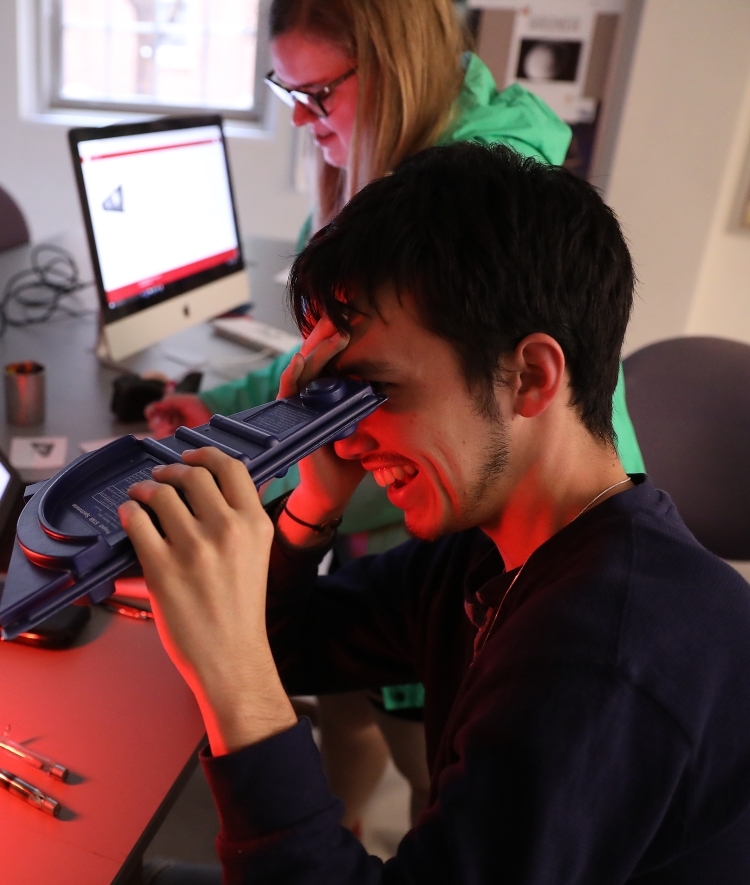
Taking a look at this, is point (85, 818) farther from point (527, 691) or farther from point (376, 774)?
point (376, 774)

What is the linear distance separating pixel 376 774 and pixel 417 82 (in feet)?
4.33

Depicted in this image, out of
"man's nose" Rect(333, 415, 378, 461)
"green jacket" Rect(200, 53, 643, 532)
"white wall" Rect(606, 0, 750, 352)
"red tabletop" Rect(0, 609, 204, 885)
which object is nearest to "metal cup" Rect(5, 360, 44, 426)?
"green jacket" Rect(200, 53, 643, 532)

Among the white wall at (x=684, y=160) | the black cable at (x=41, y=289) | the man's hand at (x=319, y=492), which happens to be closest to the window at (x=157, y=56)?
the black cable at (x=41, y=289)

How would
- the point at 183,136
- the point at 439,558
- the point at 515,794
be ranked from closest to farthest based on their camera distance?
1. the point at 515,794
2. the point at 439,558
3. the point at 183,136

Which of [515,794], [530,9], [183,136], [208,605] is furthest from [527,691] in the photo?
[530,9]

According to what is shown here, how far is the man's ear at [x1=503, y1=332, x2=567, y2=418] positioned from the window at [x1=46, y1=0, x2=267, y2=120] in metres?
3.52

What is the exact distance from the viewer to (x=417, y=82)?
53.3 inches

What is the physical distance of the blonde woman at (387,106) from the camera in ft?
4.36

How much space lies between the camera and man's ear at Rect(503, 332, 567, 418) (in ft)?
2.57

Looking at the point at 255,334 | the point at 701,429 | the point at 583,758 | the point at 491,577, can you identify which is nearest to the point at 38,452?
the point at 255,334

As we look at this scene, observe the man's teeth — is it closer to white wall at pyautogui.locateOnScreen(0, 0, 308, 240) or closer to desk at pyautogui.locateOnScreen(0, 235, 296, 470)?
desk at pyautogui.locateOnScreen(0, 235, 296, 470)

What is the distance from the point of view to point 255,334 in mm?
2076

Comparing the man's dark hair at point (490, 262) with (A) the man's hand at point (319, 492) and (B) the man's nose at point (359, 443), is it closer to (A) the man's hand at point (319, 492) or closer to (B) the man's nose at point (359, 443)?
(B) the man's nose at point (359, 443)

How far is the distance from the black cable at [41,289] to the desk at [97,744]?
120 cm
